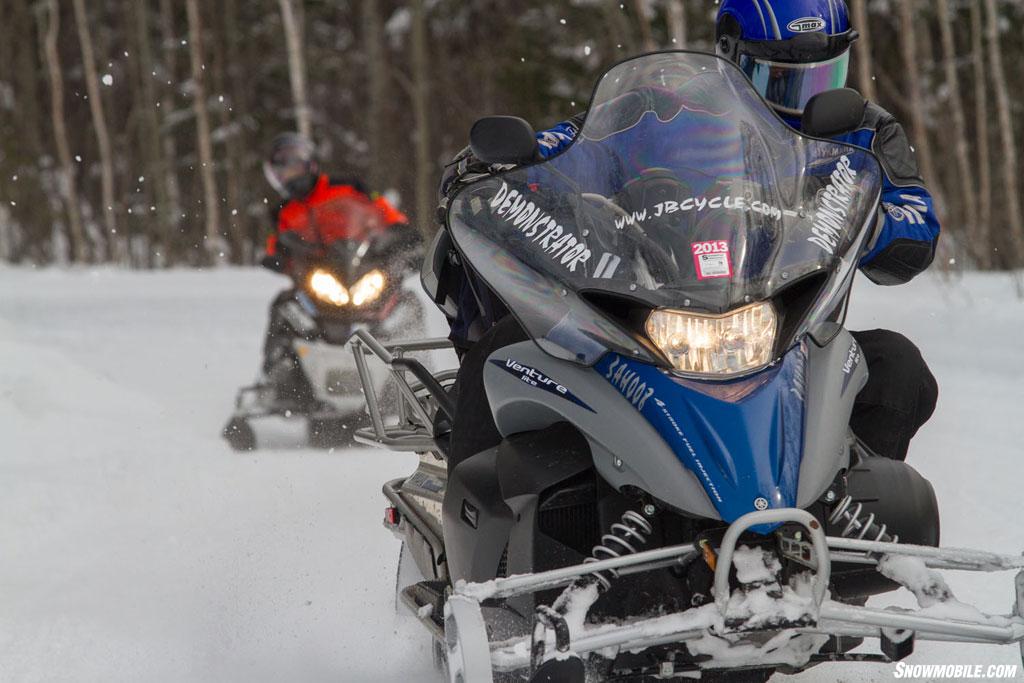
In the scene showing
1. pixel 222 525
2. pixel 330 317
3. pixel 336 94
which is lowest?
pixel 336 94

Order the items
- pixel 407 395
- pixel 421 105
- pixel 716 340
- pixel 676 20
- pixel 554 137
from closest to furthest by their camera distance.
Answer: pixel 716 340
pixel 554 137
pixel 407 395
pixel 676 20
pixel 421 105

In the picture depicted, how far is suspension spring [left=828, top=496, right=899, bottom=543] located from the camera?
2533 mm

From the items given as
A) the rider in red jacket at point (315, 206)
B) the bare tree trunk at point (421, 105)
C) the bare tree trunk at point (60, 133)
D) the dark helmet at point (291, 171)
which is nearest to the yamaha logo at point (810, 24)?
the rider in red jacket at point (315, 206)

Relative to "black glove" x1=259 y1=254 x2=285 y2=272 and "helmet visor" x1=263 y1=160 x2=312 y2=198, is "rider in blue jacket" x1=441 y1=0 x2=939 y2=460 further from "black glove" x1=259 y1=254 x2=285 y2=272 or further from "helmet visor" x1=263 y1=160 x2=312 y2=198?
"helmet visor" x1=263 y1=160 x2=312 y2=198

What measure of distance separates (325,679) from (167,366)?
8.19 metres

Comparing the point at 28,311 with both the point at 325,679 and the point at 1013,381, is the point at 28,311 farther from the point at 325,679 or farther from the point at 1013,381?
the point at 325,679

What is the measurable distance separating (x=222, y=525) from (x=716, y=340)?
Answer: 339 centimetres

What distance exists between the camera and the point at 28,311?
16141 millimetres

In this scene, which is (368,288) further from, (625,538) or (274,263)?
(625,538)

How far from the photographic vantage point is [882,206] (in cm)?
313

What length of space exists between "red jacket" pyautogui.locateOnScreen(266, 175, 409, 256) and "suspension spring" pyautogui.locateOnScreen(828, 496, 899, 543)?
237 inches

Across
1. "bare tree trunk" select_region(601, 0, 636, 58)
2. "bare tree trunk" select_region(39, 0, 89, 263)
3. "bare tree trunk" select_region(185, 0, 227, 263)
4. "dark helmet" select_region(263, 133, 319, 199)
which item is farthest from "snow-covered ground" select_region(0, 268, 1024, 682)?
"bare tree trunk" select_region(39, 0, 89, 263)

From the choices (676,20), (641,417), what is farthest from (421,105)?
(641,417)

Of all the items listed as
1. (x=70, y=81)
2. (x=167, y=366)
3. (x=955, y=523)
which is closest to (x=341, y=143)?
(x=70, y=81)
